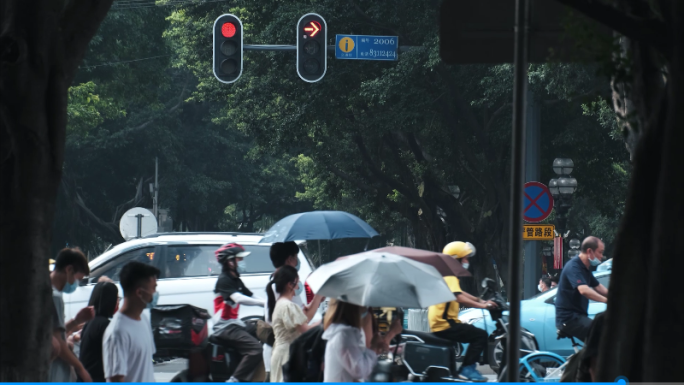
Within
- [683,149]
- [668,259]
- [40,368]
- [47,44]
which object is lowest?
[40,368]

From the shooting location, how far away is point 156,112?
42781mm

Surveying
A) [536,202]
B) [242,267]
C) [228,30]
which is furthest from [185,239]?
[536,202]

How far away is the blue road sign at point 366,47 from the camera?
52.8 feet

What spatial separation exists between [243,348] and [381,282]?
7.54 feet

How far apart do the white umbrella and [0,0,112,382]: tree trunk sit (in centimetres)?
203

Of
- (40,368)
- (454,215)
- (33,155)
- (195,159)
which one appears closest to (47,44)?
(33,155)

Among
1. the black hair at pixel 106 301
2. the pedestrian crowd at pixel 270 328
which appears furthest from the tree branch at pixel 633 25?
the black hair at pixel 106 301

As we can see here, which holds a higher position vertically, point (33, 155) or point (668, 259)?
point (33, 155)

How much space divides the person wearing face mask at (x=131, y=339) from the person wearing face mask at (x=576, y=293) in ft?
17.6

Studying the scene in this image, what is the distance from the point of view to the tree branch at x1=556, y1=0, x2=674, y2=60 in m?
4.25

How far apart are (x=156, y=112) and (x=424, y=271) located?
120 ft

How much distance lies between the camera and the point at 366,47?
53.6 ft

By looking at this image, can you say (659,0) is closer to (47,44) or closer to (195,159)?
(47,44)

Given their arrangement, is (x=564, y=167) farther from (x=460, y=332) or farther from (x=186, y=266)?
(x=460, y=332)
